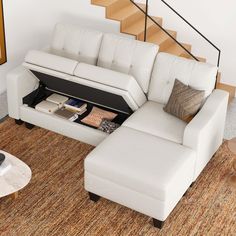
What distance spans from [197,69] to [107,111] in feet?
3.91

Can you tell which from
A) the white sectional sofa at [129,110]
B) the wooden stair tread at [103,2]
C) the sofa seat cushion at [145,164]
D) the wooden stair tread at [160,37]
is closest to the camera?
the sofa seat cushion at [145,164]

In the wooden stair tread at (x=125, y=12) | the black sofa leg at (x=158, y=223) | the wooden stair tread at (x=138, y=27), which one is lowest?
the black sofa leg at (x=158, y=223)

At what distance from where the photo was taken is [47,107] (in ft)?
20.3

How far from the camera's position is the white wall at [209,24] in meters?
7.05

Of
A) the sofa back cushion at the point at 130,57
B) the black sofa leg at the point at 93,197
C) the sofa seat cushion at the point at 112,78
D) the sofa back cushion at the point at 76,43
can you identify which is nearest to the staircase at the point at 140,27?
the sofa back cushion at the point at 76,43

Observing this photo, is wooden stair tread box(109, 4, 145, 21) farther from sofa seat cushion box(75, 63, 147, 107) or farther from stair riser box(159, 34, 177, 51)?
sofa seat cushion box(75, 63, 147, 107)

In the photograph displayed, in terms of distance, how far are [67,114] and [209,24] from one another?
2.43 meters

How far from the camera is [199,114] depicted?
5.30 m

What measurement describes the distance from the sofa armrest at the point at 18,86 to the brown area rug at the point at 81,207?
0.57 meters

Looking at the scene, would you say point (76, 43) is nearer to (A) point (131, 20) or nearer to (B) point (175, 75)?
(A) point (131, 20)

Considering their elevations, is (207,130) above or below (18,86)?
above

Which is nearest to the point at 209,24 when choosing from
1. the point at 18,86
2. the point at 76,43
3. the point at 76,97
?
the point at 76,43

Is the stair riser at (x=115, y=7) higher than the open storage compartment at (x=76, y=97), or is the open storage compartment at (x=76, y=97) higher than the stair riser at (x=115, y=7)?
the stair riser at (x=115, y=7)

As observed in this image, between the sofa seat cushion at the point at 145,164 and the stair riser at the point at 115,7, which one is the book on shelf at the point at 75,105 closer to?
the sofa seat cushion at the point at 145,164
